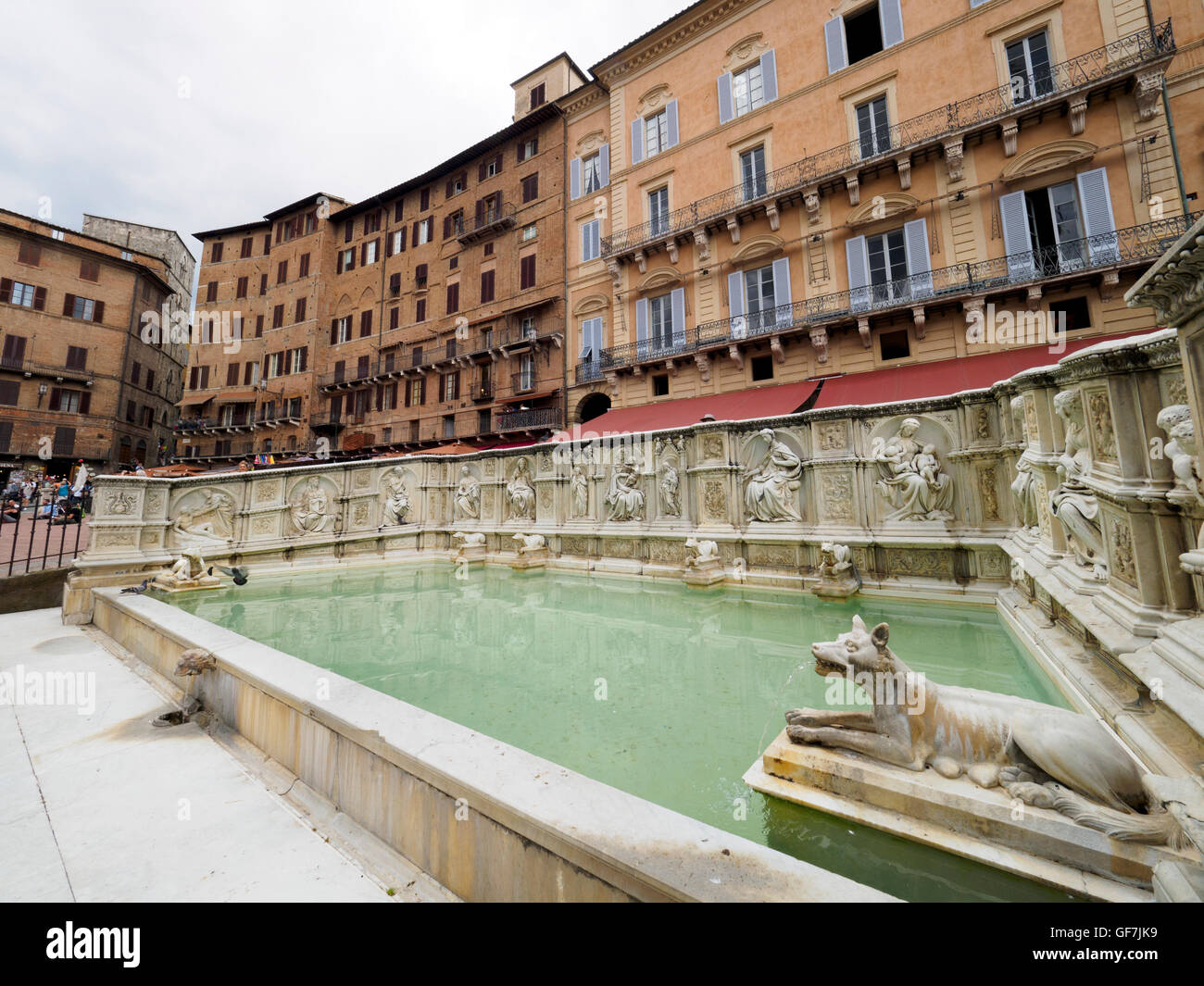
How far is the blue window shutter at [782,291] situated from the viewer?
16.3 metres

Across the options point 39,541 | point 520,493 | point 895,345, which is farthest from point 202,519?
point 895,345

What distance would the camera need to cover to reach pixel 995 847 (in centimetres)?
191

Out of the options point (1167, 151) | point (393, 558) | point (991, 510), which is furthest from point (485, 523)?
point (1167, 151)

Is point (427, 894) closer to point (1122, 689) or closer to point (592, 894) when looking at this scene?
point (592, 894)

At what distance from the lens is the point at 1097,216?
1247 cm

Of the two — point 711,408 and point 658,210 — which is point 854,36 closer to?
point 658,210

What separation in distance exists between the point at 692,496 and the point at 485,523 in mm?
5574

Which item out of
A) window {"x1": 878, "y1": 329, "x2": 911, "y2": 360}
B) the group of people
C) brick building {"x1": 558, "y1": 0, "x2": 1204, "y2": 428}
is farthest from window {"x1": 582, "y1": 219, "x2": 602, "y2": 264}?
the group of people

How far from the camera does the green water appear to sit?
7.23 ft

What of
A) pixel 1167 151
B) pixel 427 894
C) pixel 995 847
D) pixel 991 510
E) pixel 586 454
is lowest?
pixel 427 894

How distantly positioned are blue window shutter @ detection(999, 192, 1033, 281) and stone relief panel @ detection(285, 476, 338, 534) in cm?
1796

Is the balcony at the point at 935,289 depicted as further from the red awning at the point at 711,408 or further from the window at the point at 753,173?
the window at the point at 753,173

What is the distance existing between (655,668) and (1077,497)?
11.7 feet
